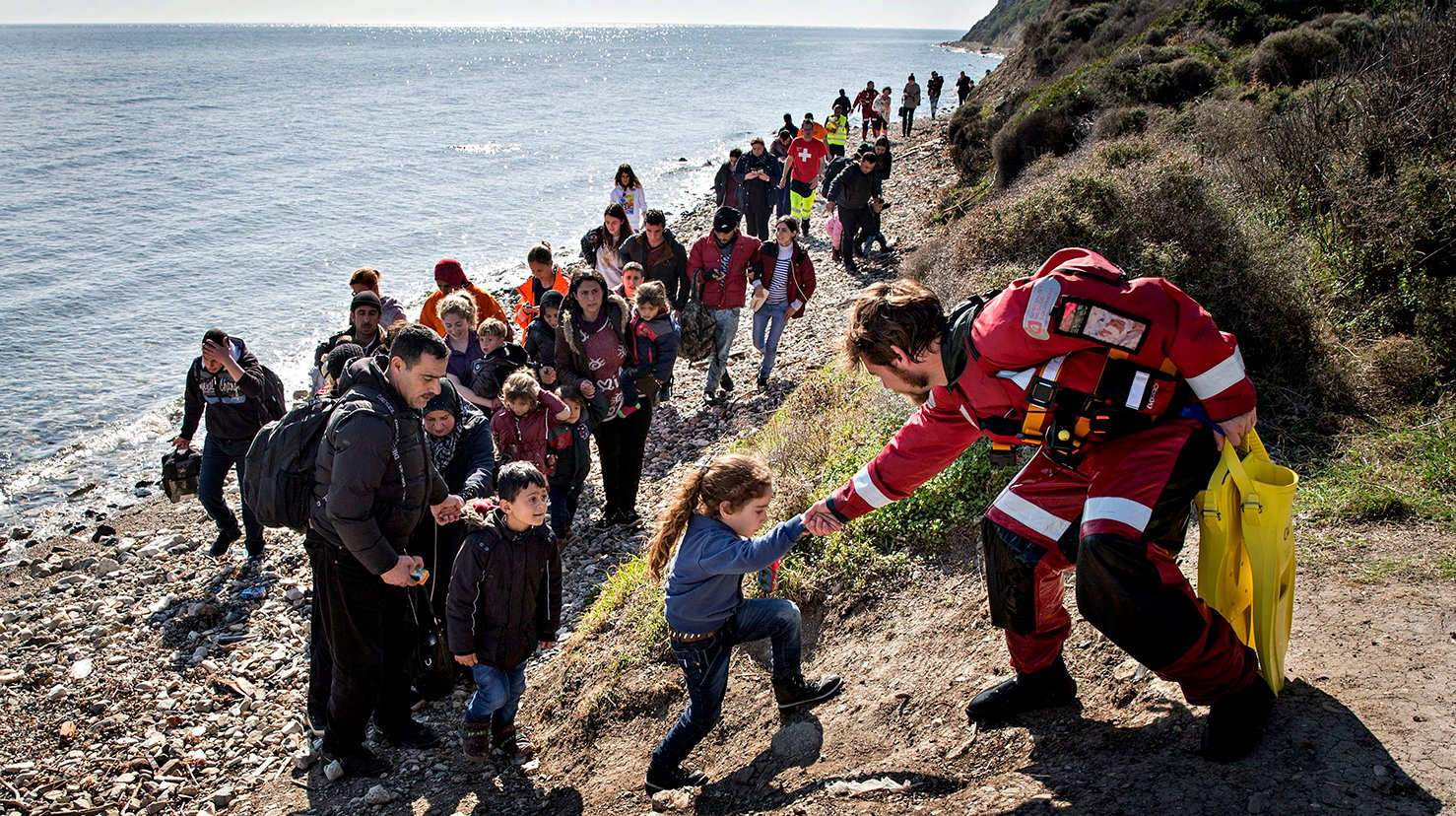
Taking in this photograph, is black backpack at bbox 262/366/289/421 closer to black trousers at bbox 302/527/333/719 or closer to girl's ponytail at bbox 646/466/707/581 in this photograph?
black trousers at bbox 302/527/333/719

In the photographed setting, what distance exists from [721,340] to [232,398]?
15.4 ft

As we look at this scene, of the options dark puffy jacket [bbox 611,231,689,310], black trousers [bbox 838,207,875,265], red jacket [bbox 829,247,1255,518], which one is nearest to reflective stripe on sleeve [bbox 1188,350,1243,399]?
red jacket [bbox 829,247,1255,518]

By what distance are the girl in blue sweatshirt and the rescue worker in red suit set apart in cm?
93

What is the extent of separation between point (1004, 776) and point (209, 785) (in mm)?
4663

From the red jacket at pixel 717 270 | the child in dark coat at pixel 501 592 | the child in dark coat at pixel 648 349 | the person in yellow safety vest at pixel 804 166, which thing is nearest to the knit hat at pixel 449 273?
the child in dark coat at pixel 648 349

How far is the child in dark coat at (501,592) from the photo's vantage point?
4.57 m

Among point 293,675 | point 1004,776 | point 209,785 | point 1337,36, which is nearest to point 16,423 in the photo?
point 293,675

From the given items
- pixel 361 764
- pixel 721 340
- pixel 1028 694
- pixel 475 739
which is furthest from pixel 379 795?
pixel 721 340

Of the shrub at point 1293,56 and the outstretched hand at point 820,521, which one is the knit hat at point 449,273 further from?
the shrub at point 1293,56

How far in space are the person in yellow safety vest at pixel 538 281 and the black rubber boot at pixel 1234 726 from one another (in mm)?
6906

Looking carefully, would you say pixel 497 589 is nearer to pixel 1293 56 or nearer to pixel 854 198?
pixel 854 198

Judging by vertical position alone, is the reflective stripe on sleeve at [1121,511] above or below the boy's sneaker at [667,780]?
above

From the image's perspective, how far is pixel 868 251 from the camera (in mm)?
15305

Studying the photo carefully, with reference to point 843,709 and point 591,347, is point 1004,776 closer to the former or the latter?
point 843,709
